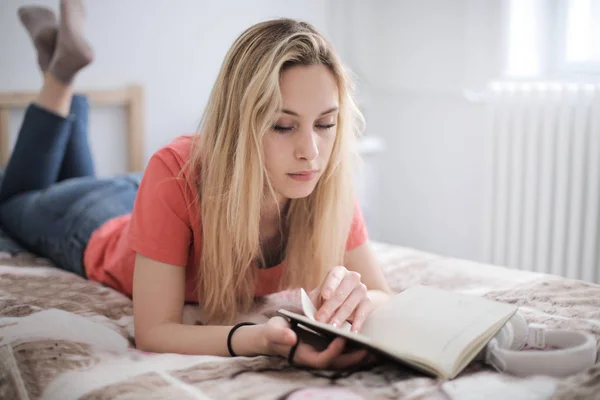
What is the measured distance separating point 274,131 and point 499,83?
5.09ft

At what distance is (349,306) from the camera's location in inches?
35.9

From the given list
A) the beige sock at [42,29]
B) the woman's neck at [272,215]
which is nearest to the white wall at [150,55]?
the beige sock at [42,29]

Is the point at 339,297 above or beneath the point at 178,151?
beneath

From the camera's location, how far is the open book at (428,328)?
0.76 meters

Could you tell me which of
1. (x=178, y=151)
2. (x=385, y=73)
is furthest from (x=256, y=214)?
(x=385, y=73)

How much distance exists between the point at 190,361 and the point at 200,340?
0.20ft

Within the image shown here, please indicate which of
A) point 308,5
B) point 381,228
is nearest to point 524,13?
point 308,5

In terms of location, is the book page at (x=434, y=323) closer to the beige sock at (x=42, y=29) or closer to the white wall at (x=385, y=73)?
the beige sock at (x=42, y=29)

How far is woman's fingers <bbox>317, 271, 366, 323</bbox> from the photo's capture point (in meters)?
0.88

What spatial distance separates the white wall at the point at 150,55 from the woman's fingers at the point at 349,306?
155cm

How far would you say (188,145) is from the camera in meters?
1.14

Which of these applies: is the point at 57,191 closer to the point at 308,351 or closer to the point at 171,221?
the point at 171,221

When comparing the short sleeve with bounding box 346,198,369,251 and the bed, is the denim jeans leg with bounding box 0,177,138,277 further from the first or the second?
the short sleeve with bounding box 346,198,369,251

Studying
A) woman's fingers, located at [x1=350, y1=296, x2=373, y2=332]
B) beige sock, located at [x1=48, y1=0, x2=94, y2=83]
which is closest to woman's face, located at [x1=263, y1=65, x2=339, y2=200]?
woman's fingers, located at [x1=350, y1=296, x2=373, y2=332]
